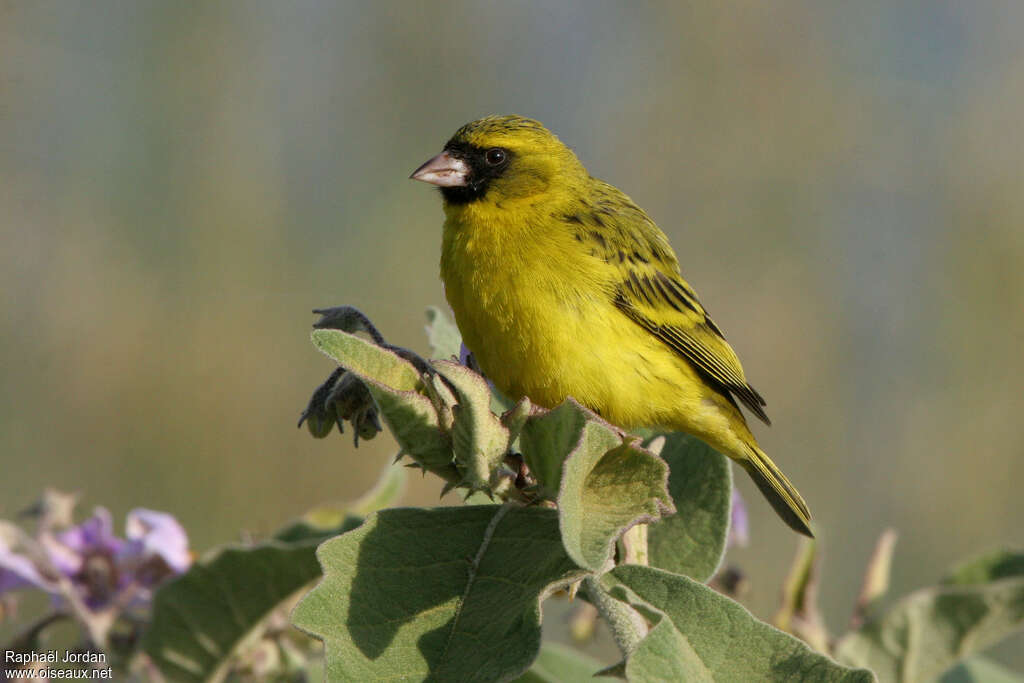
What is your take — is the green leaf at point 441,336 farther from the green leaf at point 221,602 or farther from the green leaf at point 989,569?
the green leaf at point 989,569

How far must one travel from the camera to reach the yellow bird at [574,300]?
335 cm

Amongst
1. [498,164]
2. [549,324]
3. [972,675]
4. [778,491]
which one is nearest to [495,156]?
[498,164]

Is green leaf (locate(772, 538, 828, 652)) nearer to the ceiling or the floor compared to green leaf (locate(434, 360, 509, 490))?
nearer to the floor

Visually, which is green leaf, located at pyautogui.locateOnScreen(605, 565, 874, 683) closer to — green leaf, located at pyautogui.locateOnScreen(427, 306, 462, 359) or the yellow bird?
green leaf, located at pyautogui.locateOnScreen(427, 306, 462, 359)

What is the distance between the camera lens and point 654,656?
1747 millimetres

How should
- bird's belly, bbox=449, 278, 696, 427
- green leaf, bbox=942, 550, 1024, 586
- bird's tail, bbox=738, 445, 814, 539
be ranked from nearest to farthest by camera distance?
green leaf, bbox=942, 550, 1024, 586, bird's belly, bbox=449, 278, 696, 427, bird's tail, bbox=738, 445, 814, 539

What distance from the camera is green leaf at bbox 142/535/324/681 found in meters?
2.44

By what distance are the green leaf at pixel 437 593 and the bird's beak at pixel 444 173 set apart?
6.63 ft

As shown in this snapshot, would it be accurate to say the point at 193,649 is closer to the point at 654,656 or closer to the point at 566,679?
the point at 566,679

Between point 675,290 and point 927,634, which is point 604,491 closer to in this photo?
point 927,634

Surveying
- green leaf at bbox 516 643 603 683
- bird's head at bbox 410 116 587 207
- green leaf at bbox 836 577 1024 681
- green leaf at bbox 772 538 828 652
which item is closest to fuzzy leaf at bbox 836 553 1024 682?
green leaf at bbox 836 577 1024 681

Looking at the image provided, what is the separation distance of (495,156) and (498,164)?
0.12ft

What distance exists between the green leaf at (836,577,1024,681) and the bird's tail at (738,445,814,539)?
2.70ft

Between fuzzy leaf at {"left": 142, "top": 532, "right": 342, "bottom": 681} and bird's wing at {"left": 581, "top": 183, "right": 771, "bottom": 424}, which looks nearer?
fuzzy leaf at {"left": 142, "top": 532, "right": 342, "bottom": 681}
